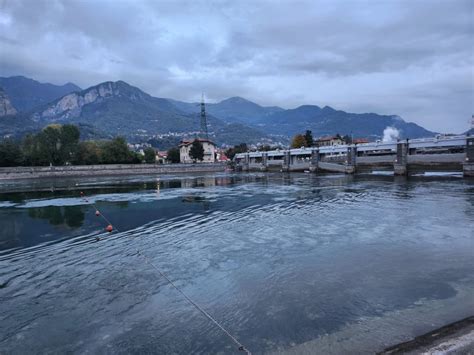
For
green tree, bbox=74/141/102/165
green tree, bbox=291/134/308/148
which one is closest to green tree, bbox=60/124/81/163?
green tree, bbox=74/141/102/165

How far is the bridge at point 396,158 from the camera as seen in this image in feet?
191

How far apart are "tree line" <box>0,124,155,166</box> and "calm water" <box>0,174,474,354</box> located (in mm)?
93340

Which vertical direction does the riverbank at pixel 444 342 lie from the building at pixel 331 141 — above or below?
below

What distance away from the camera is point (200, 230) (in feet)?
62.8

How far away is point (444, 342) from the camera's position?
619 cm

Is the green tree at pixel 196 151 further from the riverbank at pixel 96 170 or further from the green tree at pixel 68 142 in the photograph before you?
the green tree at pixel 68 142

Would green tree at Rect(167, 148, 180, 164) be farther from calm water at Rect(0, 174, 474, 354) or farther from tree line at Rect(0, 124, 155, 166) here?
calm water at Rect(0, 174, 474, 354)

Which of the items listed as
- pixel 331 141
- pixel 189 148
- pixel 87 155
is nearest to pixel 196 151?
pixel 189 148

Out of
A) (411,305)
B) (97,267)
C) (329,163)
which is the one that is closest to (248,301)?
(411,305)

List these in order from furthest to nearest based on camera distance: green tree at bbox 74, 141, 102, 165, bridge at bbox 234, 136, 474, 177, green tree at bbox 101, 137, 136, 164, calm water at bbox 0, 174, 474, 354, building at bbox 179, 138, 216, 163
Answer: building at bbox 179, 138, 216, 163
green tree at bbox 101, 137, 136, 164
green tree at bbox 74, 141, 102, 165
bridge at bbox 234, 136, 474, 177
calm water at bbox 0, 174, 474, 354

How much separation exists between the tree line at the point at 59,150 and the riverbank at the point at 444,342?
371ft

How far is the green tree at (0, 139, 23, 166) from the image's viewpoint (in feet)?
317

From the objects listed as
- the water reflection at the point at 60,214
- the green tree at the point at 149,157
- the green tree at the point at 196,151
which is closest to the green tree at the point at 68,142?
the green tree at the point at 149,157

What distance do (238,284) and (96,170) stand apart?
101 m
